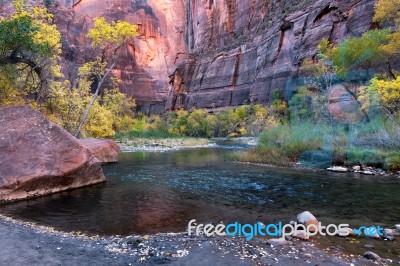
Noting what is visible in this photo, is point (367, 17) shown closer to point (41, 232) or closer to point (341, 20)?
point (341, 20)

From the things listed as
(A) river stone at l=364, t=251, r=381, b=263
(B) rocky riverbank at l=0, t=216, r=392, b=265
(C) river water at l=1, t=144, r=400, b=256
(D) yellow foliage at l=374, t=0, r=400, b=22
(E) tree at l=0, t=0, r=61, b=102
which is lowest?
(C) river water at l=1, t=144, r=400, b=256

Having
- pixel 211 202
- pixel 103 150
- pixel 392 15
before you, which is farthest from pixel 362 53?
pixel 211 202

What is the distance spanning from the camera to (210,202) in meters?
8.10

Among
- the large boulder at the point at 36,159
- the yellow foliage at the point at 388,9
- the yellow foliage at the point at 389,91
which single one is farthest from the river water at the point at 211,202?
the yellow foliage at the point at 388,9

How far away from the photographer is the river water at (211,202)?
644 cm

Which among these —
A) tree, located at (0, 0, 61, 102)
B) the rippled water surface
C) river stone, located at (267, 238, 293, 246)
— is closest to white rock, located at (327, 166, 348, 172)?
the rippled water surface

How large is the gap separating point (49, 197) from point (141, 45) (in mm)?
82660

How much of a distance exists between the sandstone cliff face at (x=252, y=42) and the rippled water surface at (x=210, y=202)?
28427 mm

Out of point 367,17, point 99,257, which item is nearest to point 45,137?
point 99,257

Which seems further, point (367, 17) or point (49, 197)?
point (367, 17)

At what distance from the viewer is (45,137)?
31.1 ft

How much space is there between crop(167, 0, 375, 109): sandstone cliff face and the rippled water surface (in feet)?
93.3

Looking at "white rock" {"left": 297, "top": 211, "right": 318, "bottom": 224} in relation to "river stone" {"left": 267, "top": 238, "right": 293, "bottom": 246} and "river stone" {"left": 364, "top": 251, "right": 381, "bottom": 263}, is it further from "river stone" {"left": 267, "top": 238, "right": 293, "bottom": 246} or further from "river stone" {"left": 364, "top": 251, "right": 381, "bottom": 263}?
"river stone" {"left": 364, "top": 251, "right": 381, "bottom": 263}

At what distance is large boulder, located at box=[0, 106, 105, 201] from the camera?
813 cm
